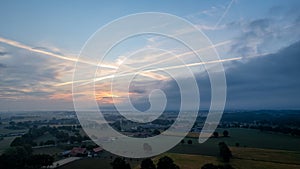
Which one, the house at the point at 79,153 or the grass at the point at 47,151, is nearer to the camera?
the house at the point at 79,153

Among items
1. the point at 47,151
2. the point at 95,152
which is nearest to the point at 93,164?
the point at 95,152

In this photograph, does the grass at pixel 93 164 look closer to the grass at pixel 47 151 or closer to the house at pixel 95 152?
the house at pixel 95 152

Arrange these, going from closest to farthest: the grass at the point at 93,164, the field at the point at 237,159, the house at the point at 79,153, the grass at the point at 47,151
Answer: the field at the point at 237,159 < the grass at the point at 93,164 < the house at the point at 79,153 < the grass at the point at 47,151

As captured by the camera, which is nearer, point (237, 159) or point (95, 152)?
point (237, 159)

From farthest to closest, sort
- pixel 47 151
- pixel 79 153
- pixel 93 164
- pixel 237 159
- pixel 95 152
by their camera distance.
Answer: pixel 47 151 < pixel 95 152 < pixel 79 153 < pixel 237 159 < pixel 93 164

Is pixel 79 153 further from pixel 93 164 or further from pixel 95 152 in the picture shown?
pixel 93 164

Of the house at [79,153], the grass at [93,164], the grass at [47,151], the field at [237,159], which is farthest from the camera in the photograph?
the grass at [47,151]

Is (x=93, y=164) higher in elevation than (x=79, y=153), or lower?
lower

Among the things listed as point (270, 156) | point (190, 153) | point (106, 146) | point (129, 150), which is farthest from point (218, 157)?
point (106, 146)

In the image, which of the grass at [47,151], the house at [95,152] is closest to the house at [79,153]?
the house at [95,152]

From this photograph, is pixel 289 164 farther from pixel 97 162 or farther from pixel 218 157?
pixel 97 162

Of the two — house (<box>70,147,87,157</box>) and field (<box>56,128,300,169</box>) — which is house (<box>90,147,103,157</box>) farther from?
field (<box>56,128,300,169</box>)
